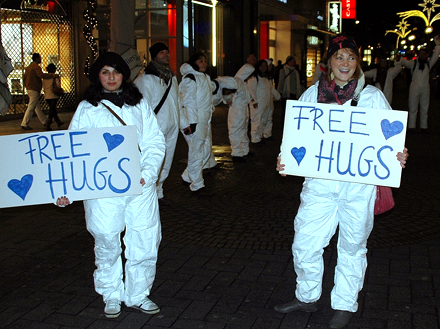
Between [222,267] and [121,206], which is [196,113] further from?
[121,206]

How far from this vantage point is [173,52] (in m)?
21.6

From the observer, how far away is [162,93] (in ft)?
21.7

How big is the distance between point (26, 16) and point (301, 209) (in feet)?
53.1

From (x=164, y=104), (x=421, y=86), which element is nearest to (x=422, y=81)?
(x=421, y=86)

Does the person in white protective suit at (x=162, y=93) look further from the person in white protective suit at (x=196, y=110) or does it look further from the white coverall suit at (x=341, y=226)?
the white coverall suit at (x=341, y=226)

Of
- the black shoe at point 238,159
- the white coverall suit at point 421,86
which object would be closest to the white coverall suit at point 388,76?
the white coverall suit at point 421,86

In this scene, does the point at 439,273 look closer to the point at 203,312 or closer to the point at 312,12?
the point at 203,312

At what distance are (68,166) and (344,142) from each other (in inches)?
74.6

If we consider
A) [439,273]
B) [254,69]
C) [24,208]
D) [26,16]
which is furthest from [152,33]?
[439,273]

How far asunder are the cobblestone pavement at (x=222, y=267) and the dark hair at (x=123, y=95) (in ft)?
5.12

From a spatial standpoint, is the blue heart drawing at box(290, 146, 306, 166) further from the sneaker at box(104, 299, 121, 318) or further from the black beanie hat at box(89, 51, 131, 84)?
the sneaker at box(104, 299, 121, 318)

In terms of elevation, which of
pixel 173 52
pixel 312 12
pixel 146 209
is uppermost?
pixel 312 12

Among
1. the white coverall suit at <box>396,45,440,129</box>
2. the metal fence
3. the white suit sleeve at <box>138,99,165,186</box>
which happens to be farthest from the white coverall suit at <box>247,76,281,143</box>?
the metal fence

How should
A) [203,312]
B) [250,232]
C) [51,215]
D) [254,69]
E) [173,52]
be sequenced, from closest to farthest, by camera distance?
[203,312], [250,232], [51,215], [254,69], [173,52]
